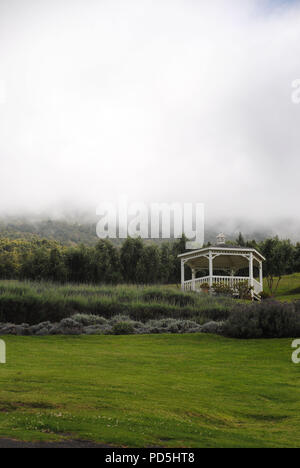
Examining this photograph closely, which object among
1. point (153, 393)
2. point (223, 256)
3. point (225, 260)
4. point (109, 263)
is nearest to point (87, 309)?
point (153, 393)

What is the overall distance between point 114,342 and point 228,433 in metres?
7.65

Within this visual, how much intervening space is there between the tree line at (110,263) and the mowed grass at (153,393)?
2791cm

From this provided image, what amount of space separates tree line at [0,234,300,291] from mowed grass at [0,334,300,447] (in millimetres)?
27913

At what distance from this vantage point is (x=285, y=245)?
135 feet

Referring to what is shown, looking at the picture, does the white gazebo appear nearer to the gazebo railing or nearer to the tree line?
the gazebo railing

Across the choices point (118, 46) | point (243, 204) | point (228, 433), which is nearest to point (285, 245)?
point (118, 46)

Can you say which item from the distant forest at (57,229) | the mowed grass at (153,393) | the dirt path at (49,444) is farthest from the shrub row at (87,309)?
the distant forest at (57,229)

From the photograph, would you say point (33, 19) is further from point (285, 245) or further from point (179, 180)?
point (179, 180)

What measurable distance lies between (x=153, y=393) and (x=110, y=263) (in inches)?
1465

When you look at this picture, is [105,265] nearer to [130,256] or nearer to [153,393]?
[130,256]

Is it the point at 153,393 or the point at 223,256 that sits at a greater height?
the point at 223,256

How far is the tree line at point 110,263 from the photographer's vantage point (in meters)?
40.8

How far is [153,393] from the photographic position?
793cm

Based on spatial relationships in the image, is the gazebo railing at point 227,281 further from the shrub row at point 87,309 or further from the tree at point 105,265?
the tree at point 105,265
